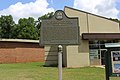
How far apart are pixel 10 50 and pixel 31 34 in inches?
1379

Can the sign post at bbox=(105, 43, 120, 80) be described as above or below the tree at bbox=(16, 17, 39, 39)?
below

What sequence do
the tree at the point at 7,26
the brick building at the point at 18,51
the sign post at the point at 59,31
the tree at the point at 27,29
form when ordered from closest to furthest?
the sign post at the point at 59,31, the brick building at the point at 18,51, the tree at the point at 27,29, the tree at the point at 7,26

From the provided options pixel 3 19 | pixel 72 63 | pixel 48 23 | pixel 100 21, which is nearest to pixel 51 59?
pixel 72 63

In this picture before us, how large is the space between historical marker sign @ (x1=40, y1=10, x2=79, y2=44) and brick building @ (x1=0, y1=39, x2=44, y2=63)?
115 ft

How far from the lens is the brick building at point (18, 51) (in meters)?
46.8

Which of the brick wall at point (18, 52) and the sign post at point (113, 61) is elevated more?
the brick wall at point (18, 52)

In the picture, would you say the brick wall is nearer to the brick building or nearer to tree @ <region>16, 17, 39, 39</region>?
the brick building

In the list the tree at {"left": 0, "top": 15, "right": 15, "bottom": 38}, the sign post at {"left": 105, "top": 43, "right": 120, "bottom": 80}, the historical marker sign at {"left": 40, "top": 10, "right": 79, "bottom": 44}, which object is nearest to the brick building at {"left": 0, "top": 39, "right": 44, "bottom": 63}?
the historical marker sign at {"left": 40, "top": 10, "right": 79, "bottom": 44}

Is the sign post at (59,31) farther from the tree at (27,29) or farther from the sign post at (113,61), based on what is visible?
the tree at (27,29)

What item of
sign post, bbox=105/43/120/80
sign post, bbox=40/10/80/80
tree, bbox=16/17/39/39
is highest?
tree, bbox=16/17/39/39

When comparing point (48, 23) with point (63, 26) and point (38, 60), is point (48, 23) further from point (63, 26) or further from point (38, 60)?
point (38, 60)

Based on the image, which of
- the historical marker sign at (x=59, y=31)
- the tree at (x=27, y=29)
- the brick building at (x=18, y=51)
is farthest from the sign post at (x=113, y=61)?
the tree at (x=27, y=29)

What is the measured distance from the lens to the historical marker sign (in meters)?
11.5

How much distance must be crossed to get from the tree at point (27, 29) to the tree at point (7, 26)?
7.70 feet
